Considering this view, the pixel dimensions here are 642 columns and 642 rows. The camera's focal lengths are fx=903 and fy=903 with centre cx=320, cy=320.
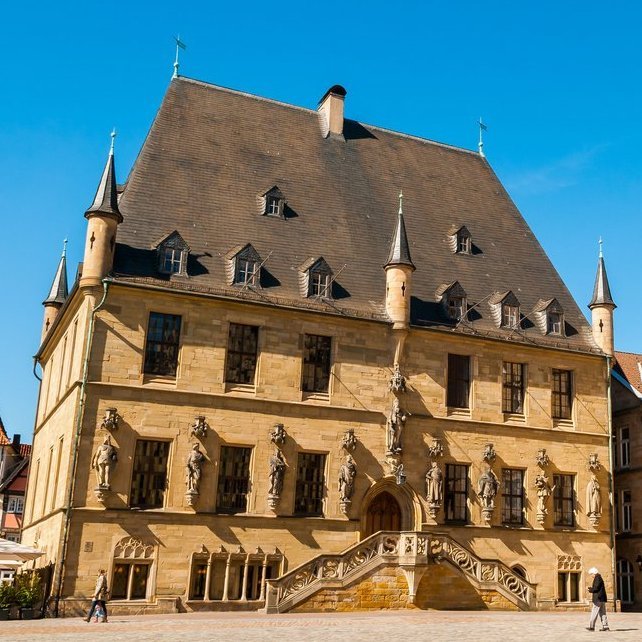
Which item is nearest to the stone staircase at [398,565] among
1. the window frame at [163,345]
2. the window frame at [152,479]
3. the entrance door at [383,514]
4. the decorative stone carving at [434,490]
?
the decorative stone carving at [434,490]

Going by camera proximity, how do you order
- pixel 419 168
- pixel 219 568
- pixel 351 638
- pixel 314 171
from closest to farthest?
pixel 351 638 → pixel 219 568 → pixel 314 171 → pixel 419 168

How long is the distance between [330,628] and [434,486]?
1030 cm

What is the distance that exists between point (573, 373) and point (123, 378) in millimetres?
16427

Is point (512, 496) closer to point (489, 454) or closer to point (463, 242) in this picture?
point (489, 454)

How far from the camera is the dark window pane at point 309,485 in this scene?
1105 inches

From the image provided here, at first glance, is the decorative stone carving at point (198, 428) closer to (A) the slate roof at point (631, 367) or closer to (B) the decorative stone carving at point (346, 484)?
(B) the decorative stone carving at point (346, 484)

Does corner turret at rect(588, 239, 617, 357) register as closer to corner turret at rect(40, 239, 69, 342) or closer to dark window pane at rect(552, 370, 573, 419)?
dark window pane at rect(552, 370, 573, 419)

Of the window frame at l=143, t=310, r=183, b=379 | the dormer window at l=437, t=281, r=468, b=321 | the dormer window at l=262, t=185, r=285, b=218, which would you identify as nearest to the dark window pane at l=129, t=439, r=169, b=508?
the window frame at l=143, t=310, r=183, b=379

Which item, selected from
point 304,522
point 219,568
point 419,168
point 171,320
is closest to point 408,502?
point 304,522

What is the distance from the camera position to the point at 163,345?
90.4 ft

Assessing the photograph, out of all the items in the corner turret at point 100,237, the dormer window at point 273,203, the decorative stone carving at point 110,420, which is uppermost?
the dormer window at point 273,203

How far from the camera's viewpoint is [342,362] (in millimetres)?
29469

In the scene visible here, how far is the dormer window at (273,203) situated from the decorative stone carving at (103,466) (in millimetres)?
10494

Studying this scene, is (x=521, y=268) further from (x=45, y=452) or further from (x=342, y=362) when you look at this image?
(x=45, y=452)
